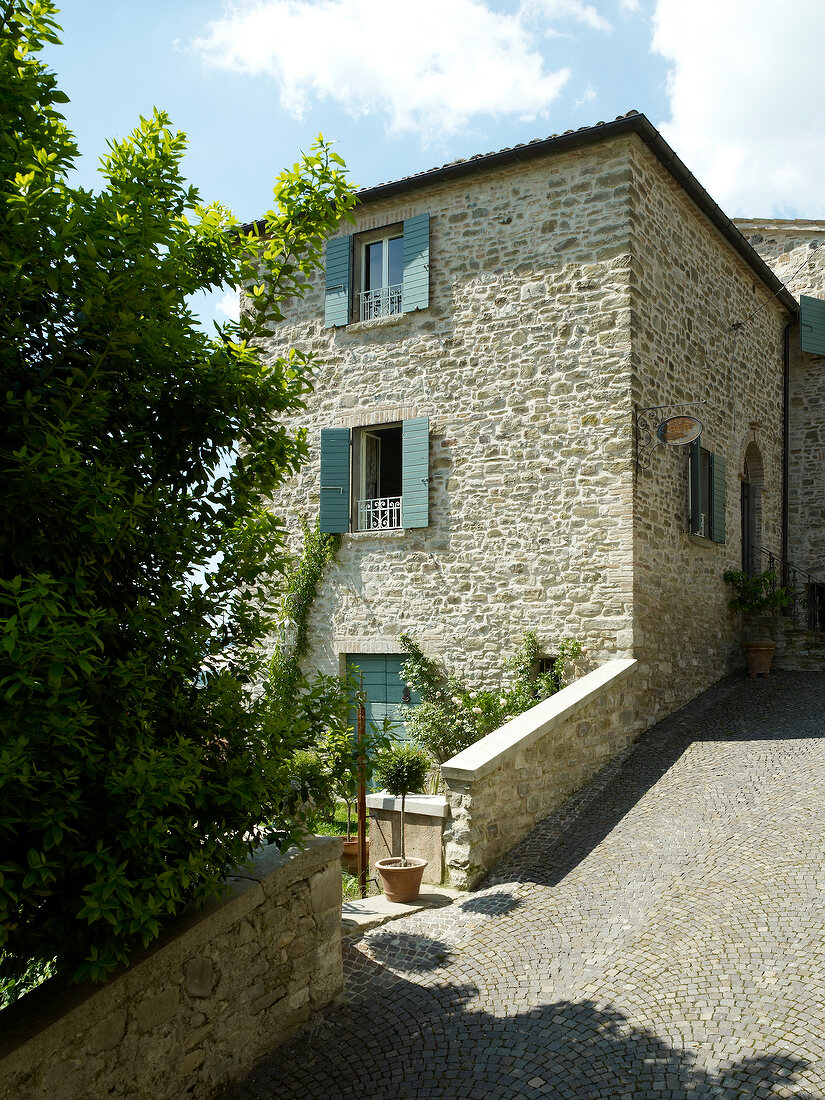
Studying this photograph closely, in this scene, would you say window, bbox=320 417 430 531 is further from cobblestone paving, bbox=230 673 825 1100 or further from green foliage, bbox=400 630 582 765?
cobblestone paving, bbox=230 673 825 1100

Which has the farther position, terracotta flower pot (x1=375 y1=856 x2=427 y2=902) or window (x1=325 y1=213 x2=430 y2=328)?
window (x1=325 y1=213 x2=430 y2=328)

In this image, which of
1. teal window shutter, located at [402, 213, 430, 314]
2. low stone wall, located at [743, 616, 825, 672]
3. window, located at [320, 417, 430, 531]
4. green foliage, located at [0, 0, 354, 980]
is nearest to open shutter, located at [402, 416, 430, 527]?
window, located at [320, 417, 430, 531]

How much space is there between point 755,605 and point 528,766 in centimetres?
625

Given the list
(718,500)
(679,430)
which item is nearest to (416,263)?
(679,430)

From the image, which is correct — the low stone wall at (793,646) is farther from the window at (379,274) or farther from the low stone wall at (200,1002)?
the low stone wall at (200,1002)

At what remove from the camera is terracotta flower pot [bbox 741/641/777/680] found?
11.2 metres

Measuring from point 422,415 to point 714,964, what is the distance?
7327mm

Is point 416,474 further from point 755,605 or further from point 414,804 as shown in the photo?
point 755,605

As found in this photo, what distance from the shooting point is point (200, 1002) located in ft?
11.8

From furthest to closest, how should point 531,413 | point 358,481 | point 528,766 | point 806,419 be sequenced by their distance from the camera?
point 806,419 < point 358,481 < point 531,413 < point 528,766

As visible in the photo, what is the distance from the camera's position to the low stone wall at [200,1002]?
2.99 m

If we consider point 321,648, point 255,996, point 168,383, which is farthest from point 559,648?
point 168,383

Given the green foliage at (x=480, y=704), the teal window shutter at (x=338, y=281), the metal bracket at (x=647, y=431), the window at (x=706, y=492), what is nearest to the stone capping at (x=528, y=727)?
the green foliage at (x=480, y=704)

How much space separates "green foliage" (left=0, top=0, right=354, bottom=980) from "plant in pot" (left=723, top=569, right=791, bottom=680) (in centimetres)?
884
